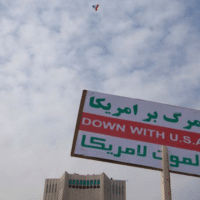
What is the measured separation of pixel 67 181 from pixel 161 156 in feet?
391

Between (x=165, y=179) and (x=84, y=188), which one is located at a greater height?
(x=84, y=188)

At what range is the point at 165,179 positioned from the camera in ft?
12.6

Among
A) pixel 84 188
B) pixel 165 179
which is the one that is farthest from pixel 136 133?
pixel 84 188

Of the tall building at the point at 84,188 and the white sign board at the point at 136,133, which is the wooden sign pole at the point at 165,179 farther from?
the tall building at the point at 84,188

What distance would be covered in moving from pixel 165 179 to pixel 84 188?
12008cm

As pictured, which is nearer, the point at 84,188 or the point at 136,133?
the point at 136,133

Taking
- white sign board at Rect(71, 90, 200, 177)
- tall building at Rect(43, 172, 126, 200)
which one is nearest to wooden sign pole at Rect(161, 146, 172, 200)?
white sign board at Rect(71, 90, 200, 177)

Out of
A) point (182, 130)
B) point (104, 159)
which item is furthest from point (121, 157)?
point (182, 130)

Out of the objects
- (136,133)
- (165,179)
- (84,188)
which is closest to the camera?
(165,179)

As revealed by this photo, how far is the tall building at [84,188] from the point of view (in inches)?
4493

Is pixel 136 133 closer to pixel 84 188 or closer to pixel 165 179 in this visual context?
pixel 165 179

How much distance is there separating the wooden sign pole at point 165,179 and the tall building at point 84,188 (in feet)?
379

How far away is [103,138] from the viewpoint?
4.61 meters

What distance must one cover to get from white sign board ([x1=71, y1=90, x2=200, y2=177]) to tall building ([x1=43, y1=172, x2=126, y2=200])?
4540 inches
